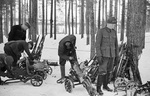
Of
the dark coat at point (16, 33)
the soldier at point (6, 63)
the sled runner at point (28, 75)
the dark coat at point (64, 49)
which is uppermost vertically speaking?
the dark coat at point (16, 33)

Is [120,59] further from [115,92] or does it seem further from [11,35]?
[11,35]

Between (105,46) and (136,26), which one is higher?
(136,26)

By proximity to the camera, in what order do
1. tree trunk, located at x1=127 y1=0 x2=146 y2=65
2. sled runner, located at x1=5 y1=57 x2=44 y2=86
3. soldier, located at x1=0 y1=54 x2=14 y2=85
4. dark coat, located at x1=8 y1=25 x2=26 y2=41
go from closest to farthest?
1. soldier, located at x1=0 y1=54 x2=14 y2=85
2. sled runner, located at x1=5 y1=57 x2=44 y2=86
3. tree trunk, located at x1=127 y1=0 x2=146 y2=65
4. dark coat, located at x1=8 y1=25 x2=26 y2=41

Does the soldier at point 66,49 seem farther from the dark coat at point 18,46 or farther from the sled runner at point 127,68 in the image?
the sled runner at point 127,68

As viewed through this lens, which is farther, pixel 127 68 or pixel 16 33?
pixel 16 33

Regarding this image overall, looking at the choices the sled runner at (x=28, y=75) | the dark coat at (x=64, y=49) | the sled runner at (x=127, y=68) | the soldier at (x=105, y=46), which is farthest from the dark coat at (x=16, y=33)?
the sled runner at (x=127, y=68)

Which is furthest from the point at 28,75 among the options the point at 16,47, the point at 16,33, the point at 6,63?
the point at 16,33

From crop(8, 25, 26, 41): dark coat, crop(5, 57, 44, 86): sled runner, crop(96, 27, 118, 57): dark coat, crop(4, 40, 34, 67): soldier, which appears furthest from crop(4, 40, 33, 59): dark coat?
crop(96, 27, 118, 57): dark coat

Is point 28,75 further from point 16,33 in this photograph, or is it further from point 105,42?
point 105,42

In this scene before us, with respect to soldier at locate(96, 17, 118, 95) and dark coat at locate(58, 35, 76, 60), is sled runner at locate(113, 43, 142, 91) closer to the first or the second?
soldier at locate(96, 17, 118, 95)

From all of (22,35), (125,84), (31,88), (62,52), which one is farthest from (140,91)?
(22,35)

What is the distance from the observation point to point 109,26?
17.2 feet

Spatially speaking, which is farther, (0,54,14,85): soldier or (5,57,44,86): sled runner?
(5,57,44,86): sled runner

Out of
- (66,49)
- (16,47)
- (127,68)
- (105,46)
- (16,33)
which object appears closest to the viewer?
(105,46)
